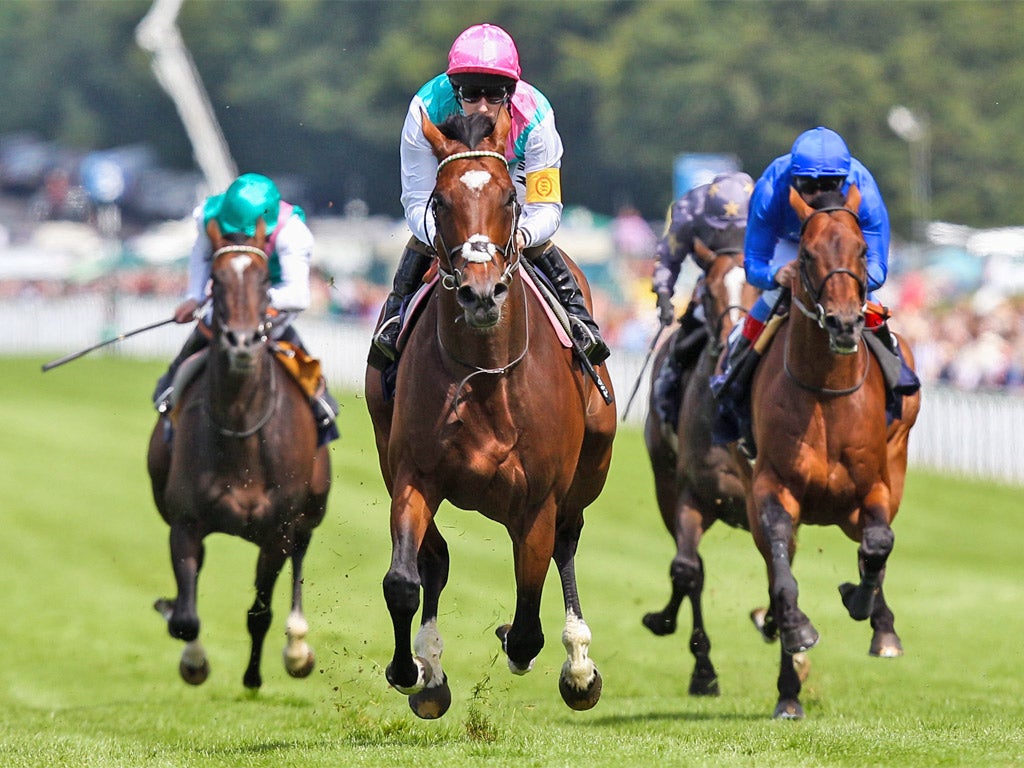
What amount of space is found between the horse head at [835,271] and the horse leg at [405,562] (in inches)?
84.6

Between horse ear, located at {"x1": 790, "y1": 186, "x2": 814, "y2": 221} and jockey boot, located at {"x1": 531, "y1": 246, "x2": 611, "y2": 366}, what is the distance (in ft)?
4.07

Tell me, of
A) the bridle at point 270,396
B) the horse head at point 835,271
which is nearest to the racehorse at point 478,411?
the horse head at point 835,271

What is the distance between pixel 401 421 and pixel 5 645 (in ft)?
25.5

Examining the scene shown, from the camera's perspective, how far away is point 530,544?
7.60m

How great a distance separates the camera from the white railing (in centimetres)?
2116

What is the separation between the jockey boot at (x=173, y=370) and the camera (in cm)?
1076

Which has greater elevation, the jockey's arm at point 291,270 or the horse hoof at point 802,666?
the jockey's arm at point 291,270

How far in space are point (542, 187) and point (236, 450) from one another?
3256mm

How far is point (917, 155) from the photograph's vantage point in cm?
5412

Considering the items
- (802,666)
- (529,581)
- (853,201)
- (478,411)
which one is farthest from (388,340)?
(802,666)

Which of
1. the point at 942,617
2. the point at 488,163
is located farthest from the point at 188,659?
the point at 942,617

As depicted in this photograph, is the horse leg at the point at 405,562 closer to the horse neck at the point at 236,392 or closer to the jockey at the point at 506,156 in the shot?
the jockey at the point at 506,156

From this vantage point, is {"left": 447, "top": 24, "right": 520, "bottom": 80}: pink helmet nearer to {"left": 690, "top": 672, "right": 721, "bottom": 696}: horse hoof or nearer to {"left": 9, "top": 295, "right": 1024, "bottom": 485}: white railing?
{"left": 690, "top": 672, "right": 721, "bottom": 696}: horse hoof

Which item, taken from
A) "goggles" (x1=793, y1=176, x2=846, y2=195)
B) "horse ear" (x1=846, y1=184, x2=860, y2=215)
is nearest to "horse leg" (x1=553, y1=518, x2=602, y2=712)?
"horse ear" (x1=846, y1=184, x2=860, y2=215)
